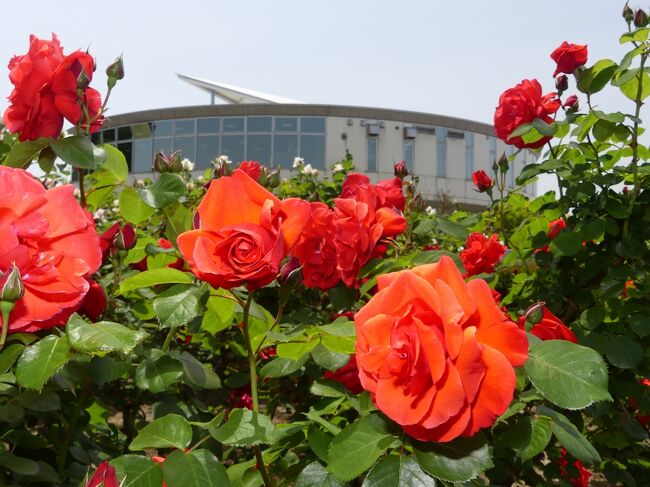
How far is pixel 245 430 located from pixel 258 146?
A: 2450 cm

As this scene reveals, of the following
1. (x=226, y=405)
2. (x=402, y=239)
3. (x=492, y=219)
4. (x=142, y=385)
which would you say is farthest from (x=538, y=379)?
(x=492, y=219)

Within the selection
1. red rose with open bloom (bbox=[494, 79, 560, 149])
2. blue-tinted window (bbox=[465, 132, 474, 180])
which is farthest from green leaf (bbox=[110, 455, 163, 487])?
blue-tinted window (bbox=[465, 132, 474, 180])

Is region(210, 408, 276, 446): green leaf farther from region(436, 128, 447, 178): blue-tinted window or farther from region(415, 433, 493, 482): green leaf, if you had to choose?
region(436, 128, 447, 178): blue-tinted window

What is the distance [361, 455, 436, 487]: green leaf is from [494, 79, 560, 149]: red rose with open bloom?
1.09 meters

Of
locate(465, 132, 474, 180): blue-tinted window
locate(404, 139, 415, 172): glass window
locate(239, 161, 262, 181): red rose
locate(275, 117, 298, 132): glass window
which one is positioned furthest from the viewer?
locate(465, 132, 474, 180): blue-tinted window

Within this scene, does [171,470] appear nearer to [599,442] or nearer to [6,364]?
[6,364]

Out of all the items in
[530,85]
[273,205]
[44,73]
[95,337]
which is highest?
[530,85]

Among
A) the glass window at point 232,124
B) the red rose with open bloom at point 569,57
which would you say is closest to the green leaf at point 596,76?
the red rose with open bloom at point 569,57

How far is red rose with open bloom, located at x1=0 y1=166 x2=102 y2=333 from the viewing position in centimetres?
60

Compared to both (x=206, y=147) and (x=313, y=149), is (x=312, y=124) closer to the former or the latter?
(x=313, y=149)

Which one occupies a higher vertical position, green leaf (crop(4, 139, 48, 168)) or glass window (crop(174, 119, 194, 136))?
glass window (crop(174, 119, 194, 136))

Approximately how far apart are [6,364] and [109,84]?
0.45 meters

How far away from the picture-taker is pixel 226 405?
1746mm

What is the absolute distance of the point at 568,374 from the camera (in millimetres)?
551
